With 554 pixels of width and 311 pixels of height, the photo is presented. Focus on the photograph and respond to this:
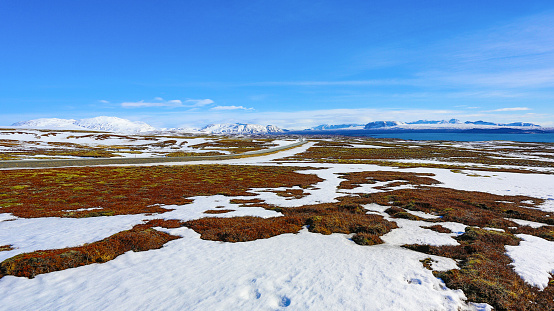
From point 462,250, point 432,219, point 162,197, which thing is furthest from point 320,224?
point 162,197

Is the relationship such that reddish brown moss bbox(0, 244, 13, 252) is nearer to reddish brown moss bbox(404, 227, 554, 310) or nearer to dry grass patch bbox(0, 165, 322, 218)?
dry grass patch bbox(0, 165, 322, 218)

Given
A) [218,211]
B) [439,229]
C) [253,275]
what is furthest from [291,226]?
[439,229]

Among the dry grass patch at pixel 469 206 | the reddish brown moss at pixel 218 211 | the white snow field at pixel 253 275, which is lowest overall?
the dry grass patch at pixel 469 206

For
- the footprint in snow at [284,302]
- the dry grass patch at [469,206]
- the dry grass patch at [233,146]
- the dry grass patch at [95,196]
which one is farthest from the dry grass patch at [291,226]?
the dry grass patch at [233,146]

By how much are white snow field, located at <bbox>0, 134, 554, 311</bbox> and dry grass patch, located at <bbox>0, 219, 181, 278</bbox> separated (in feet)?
1.49

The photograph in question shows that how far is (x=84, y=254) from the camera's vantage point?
427 inches

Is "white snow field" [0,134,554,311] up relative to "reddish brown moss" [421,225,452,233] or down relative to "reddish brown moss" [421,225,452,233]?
up

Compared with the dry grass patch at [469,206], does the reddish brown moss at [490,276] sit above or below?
above

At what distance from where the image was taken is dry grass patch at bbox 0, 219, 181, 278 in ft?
31.7

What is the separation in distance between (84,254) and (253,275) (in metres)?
7.91

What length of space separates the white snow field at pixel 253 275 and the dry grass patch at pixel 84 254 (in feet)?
1.49

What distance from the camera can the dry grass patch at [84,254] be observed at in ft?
31.7

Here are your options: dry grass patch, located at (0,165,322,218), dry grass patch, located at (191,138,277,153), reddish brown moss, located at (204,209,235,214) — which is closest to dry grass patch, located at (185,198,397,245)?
reddish brown moss, located at (204,209,235,214)

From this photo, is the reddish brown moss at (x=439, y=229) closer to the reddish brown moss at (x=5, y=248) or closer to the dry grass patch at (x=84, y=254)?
the dry grass patch at (x=84, y=254)
